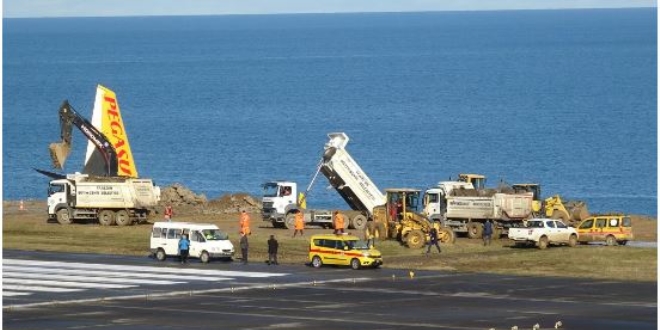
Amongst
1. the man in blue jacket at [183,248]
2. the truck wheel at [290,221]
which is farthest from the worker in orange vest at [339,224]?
the man in blue jacket at [183,248]

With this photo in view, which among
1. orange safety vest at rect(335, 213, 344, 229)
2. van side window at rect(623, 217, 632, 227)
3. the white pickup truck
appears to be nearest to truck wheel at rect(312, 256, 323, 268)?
the white pickup truck

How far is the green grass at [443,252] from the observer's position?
61.0 m

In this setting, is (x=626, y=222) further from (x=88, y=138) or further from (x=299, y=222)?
(x=88, y=138)

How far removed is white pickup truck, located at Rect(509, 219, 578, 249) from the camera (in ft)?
222

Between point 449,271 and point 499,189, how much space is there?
14.7 m

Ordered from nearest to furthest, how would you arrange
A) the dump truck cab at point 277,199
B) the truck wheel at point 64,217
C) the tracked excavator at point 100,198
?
1. the tracked excavator at point 100,198
2. the dump truck cab at point 277,199
3. the truck wheel at point 64,217

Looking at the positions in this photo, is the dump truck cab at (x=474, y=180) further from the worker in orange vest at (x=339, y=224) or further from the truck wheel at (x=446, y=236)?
the truck wheel at (x=446, y=236)

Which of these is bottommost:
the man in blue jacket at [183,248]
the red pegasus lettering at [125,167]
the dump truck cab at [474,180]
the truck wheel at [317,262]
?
the truck wheel at [317,262]

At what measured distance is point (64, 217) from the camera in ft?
258

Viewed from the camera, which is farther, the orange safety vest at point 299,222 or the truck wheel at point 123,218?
the truck wheel at point 123,218

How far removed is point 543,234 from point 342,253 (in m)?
9.81

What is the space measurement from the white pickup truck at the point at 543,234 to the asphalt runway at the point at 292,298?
8315 mm

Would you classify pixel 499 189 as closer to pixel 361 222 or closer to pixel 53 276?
pixel 361 222

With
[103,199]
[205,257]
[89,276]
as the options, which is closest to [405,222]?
[205,257]
